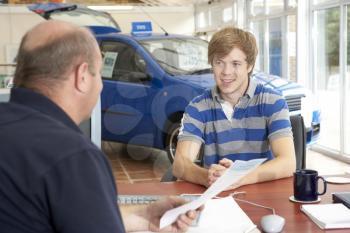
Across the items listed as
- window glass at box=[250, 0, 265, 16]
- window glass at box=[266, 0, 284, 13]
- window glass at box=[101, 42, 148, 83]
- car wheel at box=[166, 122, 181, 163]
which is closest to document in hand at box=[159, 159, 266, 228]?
car wheel at box=[166, 122, 181, 163]

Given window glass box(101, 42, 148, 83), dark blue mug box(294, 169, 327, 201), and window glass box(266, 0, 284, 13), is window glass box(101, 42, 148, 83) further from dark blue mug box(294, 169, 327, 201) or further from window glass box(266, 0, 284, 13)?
dark blue mug box(294, 169, 327, 201)

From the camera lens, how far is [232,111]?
86.4 inches

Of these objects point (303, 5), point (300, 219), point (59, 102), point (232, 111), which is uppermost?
point (303, 5)

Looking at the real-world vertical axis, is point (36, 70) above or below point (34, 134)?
above

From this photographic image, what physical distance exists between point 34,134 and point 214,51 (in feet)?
4.81

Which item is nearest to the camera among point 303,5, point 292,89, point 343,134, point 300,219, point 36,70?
point 36,70

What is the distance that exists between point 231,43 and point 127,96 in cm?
343

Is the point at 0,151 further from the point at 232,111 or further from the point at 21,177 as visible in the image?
the point at 232,111

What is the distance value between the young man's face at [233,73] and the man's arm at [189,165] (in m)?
0.28

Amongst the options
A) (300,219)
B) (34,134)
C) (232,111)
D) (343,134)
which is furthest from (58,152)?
(343,134)

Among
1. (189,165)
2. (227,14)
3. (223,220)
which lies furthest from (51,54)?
(227,14)

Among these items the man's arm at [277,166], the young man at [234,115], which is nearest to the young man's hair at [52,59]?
the man's arm at [277,166]

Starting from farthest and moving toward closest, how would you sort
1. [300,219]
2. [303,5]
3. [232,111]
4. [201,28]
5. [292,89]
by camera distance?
[201,28] → [303,5] → [292,89] → [232,111] → [300,219]

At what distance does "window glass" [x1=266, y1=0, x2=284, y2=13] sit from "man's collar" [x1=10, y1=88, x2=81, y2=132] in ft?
23.7
